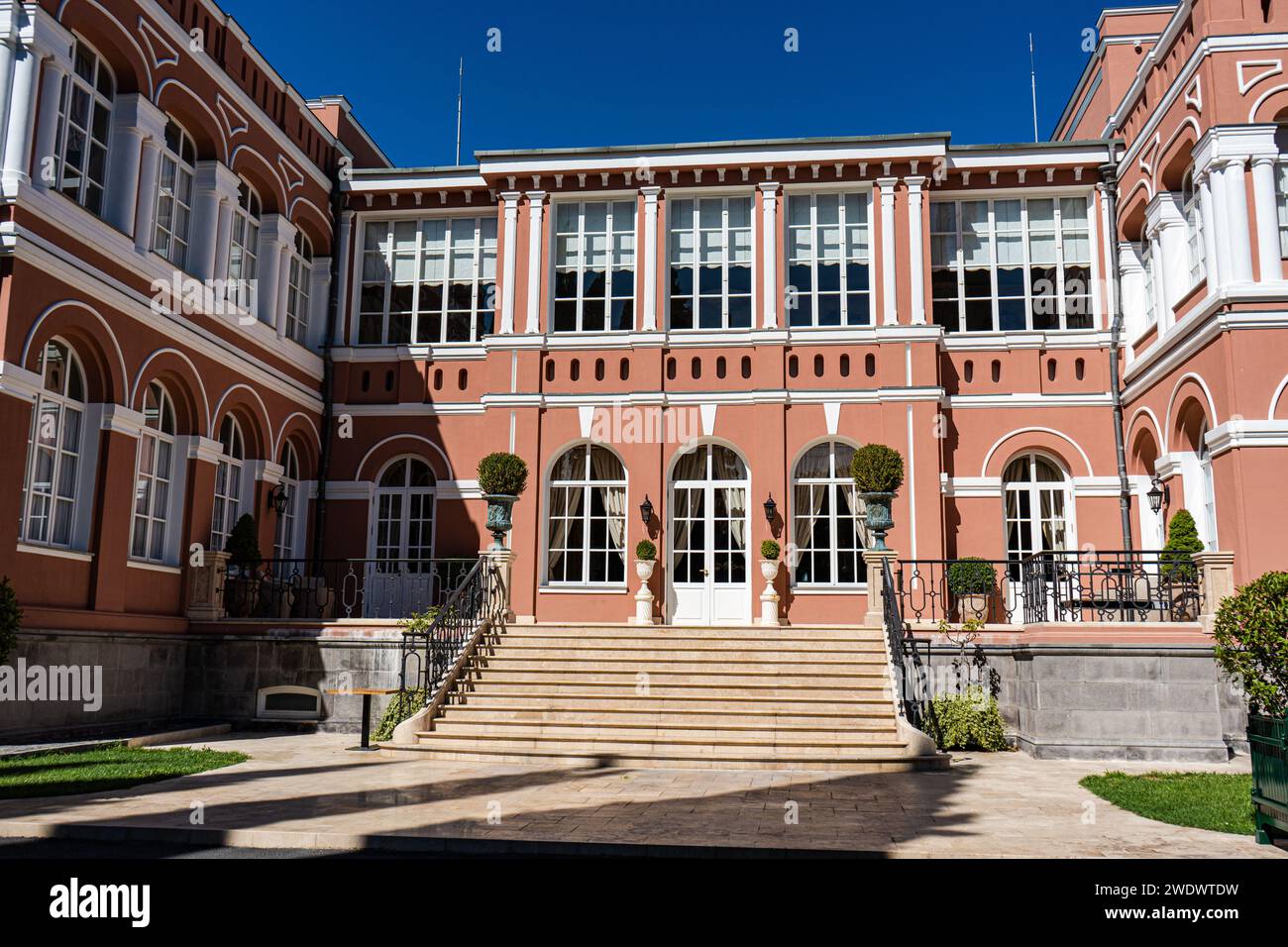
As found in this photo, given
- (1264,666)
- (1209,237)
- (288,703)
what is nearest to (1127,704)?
(1264,666)

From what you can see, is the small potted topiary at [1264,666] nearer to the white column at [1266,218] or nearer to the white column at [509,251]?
the white column at [1266,218]

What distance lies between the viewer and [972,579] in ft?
51.9

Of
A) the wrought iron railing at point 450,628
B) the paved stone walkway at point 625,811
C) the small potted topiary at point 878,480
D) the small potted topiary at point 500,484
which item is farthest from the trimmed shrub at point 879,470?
the wrought iron railing at point 450,628

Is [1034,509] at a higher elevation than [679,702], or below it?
higher

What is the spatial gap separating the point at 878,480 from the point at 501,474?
5.32 meters

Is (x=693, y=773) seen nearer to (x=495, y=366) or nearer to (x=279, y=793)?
(x=279, y=793)

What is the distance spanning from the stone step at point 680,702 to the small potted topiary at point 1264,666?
4658 mm

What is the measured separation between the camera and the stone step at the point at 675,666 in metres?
13.4

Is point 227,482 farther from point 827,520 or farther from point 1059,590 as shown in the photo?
point 1059,590

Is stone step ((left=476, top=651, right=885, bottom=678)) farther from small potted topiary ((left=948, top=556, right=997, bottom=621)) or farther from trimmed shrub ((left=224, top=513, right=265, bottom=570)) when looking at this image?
trimmed shrub ((left=224, top=513, right=265, bottom=570))

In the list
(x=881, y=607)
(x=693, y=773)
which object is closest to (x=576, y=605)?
(x=881, y=607)

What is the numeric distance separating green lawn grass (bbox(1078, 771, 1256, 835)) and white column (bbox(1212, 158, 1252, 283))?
21.1 ft

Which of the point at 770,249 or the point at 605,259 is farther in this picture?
the point at 605,259

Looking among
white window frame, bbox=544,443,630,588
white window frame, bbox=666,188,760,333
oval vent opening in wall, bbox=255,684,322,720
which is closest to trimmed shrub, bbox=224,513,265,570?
oval vent opening in wall, bbox=255,684,322,720
